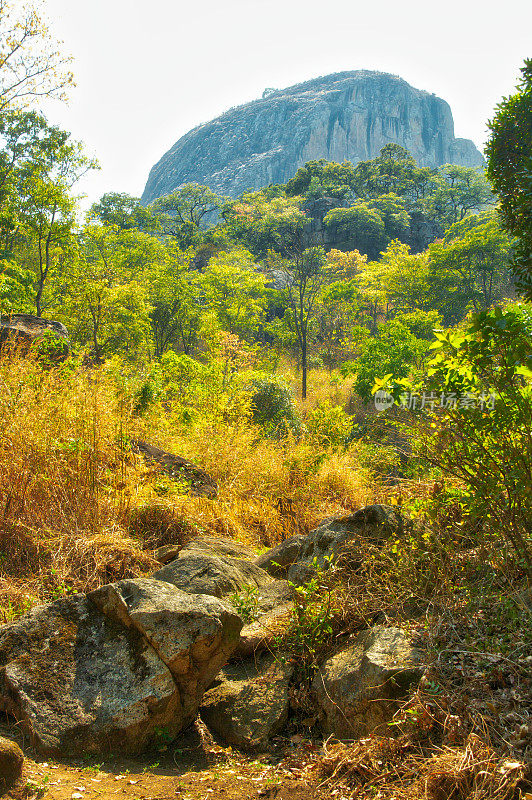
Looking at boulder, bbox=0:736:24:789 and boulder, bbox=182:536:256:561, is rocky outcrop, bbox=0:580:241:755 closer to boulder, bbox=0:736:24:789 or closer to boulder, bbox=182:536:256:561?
boulder, bbox=0:736:24:789

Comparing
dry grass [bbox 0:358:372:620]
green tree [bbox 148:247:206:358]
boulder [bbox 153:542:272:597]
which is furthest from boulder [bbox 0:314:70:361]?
green tree [bbox 148:247:206:358]

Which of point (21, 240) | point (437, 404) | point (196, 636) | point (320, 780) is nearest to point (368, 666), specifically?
point (320, 780)

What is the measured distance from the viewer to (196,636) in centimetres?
352

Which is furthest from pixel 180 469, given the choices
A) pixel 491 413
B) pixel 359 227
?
pixel 359 227

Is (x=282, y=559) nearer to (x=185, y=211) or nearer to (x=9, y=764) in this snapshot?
(x=9, y=764)

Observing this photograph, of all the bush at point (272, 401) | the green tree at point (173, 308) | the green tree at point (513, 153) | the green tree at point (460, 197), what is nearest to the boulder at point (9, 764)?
the green tree at point (513, 153)

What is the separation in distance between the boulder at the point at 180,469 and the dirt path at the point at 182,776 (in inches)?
135

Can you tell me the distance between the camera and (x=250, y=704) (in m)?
3.80

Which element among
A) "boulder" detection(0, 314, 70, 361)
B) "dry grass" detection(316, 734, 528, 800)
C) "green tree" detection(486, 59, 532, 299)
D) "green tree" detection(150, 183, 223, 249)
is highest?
"green tree" detection(150, 183, 223, 249)

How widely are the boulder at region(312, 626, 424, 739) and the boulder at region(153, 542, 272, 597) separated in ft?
3.50

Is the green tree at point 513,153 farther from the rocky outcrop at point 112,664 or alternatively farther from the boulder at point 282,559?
the rocky outcrop at point 112,664

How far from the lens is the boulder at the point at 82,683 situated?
3.20 meters

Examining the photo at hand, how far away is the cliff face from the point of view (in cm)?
9075

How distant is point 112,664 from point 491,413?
2.98 meters
